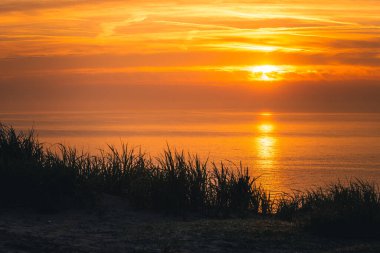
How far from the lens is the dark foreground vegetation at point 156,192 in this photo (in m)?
10.3

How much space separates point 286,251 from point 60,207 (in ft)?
12.9

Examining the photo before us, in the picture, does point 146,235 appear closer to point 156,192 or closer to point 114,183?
point 156,192

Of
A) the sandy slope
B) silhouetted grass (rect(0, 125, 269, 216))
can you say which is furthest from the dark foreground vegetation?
the sandy slope

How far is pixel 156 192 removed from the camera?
1189 cm

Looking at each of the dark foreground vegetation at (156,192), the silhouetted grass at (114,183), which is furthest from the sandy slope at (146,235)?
the silhouetted grass at (114,183)

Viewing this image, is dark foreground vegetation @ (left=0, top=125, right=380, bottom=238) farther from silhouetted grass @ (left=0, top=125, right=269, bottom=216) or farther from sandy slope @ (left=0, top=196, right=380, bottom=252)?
sandy slope @ (left=0, top=196, right=380, bottom=252)

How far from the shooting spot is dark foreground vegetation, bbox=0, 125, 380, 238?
407 inches

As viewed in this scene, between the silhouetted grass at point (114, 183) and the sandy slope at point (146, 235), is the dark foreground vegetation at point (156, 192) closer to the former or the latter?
the silhouetted grass at point (114, 183)

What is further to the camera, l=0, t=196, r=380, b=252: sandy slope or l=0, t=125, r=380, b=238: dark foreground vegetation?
l=0, t=125, r=380, b=238: dark foreground vegetation

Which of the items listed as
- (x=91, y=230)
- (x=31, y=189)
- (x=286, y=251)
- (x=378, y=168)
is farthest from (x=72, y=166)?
(x=378, y=168)

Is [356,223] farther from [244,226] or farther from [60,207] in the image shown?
[60,207]

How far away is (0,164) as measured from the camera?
11.9 meters

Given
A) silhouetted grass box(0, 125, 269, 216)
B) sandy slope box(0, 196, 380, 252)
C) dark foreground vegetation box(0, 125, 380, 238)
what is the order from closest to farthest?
sandy slope box(0, 196, 380, 252)
dark foreground vegetation box(0, 125, 380, 238)
silhouetted grass box(0, 125, 269, 216)

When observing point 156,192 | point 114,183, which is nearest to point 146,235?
point 156,192
